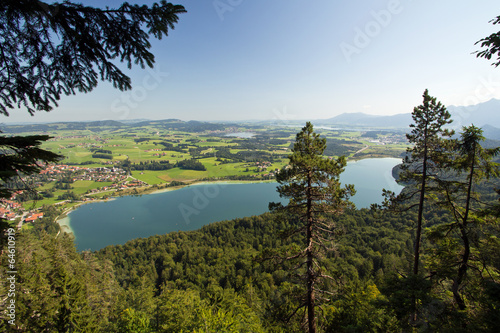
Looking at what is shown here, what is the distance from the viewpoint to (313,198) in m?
4.82

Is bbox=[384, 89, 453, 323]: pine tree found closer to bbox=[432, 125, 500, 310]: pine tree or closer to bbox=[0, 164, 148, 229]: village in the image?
bbox=[432, 125, 500, 310]: pine tree

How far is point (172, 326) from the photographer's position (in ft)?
25.7

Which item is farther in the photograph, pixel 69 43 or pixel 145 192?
pixel 145 192

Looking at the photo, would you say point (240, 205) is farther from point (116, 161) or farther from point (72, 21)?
point (116, 161)

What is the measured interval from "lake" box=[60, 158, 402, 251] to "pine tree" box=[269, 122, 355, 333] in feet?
119

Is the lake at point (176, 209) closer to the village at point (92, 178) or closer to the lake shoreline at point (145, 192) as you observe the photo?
the lake shoreline at point (145, 192)

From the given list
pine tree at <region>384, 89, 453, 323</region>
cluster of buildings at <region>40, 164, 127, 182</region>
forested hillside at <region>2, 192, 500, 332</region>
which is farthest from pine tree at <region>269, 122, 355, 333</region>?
cluster of buildings at <region>40, 164, 127, 182</region>

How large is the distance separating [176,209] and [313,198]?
45289 millimetres

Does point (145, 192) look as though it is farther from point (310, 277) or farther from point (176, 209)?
point (310, 277)

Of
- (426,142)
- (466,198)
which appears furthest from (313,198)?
(466,198)

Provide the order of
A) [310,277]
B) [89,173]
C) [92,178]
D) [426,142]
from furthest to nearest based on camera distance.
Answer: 1. [89,173]
2. [92,178]
3. [426,142]
4. [310,277]

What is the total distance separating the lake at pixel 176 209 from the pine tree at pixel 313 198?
36308mm

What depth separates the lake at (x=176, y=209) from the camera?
36.8 metres

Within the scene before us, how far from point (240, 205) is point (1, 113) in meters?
46.0
